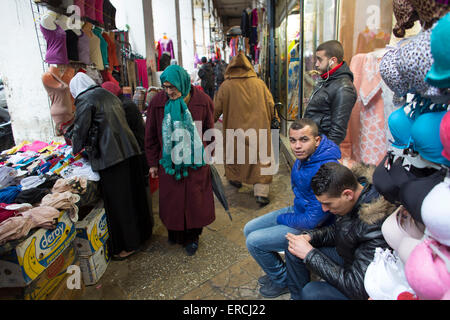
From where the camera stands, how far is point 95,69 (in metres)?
4.11

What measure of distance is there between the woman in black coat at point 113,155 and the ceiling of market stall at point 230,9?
12931 mm

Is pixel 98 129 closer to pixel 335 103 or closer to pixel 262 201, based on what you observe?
pixel 335 103

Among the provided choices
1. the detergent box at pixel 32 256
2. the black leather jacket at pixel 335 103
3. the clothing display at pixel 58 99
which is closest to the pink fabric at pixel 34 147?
the clothing display at pixel 58 99

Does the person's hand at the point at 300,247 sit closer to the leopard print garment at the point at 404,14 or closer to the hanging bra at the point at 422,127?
the hanging bra at the point at 422,127

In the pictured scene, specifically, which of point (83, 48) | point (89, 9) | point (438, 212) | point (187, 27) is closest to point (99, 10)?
point (89, 9)

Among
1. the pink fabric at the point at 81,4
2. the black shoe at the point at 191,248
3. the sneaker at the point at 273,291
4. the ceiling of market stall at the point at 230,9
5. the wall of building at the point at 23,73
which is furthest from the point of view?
the ceiling of market stall at the point at 230,9

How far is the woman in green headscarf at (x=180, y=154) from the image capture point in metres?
2.49

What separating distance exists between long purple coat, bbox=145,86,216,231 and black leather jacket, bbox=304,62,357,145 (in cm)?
100

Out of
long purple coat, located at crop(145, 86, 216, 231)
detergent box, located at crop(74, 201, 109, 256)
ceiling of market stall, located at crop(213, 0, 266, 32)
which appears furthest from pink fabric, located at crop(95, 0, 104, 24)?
ceiling of market stall, located at crop(213, 0, 266, 32)

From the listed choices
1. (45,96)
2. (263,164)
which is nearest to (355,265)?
(263,164)

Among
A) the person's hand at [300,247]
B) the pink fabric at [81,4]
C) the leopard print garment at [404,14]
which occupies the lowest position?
the person's hand at [300,247]

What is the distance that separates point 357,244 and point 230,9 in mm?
24027

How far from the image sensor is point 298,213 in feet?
6.65

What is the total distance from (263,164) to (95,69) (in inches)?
105
